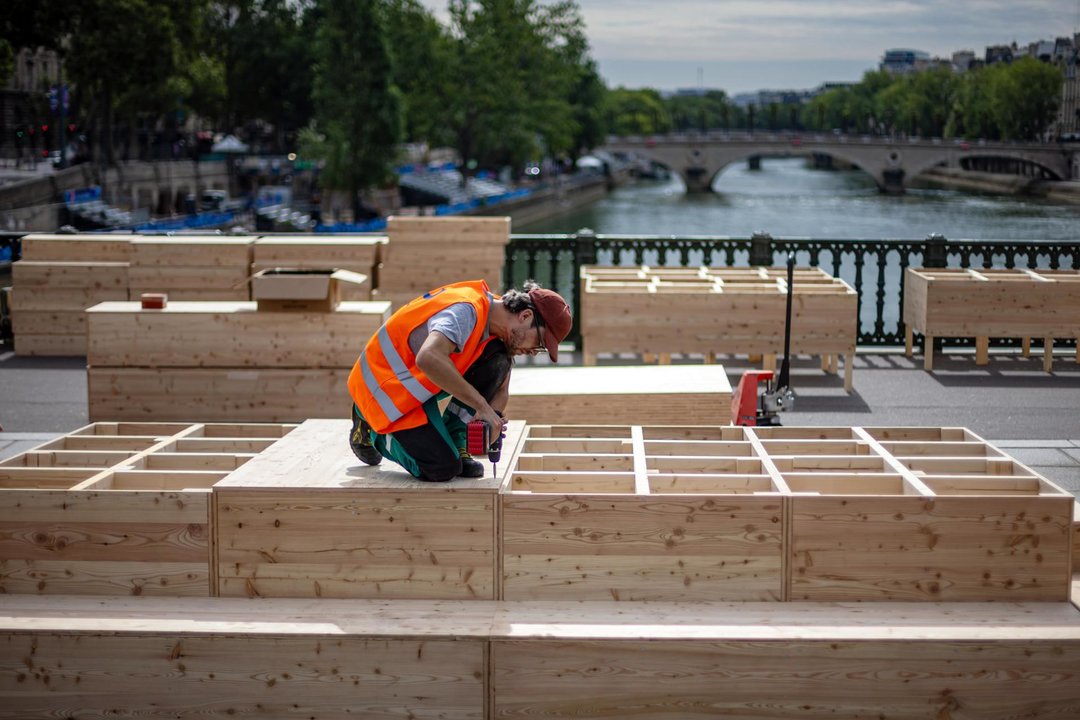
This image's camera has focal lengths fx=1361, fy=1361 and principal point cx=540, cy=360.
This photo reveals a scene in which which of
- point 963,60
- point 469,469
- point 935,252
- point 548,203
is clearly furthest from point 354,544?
point 548,203

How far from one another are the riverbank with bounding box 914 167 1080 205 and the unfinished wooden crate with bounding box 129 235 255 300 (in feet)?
86.4

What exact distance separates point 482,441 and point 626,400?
3.41m

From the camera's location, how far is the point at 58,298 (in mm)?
15469

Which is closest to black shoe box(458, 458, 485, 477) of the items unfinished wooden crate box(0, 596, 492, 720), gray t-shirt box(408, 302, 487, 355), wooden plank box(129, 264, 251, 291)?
gray t-shirt box(408, 302, 487, 355)

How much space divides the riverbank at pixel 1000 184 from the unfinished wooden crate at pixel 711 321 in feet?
80.1

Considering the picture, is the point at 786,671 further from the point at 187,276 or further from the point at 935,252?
the point at 187,276

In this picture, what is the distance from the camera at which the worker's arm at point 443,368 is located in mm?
6191

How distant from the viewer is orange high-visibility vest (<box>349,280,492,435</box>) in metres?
6.50

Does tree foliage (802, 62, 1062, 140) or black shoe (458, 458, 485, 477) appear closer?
black shoe (458, 458, 485, 477)

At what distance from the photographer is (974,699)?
6.11m

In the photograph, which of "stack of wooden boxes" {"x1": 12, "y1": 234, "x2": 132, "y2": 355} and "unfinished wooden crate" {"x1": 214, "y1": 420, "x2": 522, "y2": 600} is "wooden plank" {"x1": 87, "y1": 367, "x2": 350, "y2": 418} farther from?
"unfinished wooden crate" {"x1": 214, "y1": 420, "x2": 522, "y2": 600}

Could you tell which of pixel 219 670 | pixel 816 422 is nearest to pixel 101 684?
pixel 219 670

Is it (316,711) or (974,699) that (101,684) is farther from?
(974,699)

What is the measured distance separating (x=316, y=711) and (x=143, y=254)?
1021 centimetres
